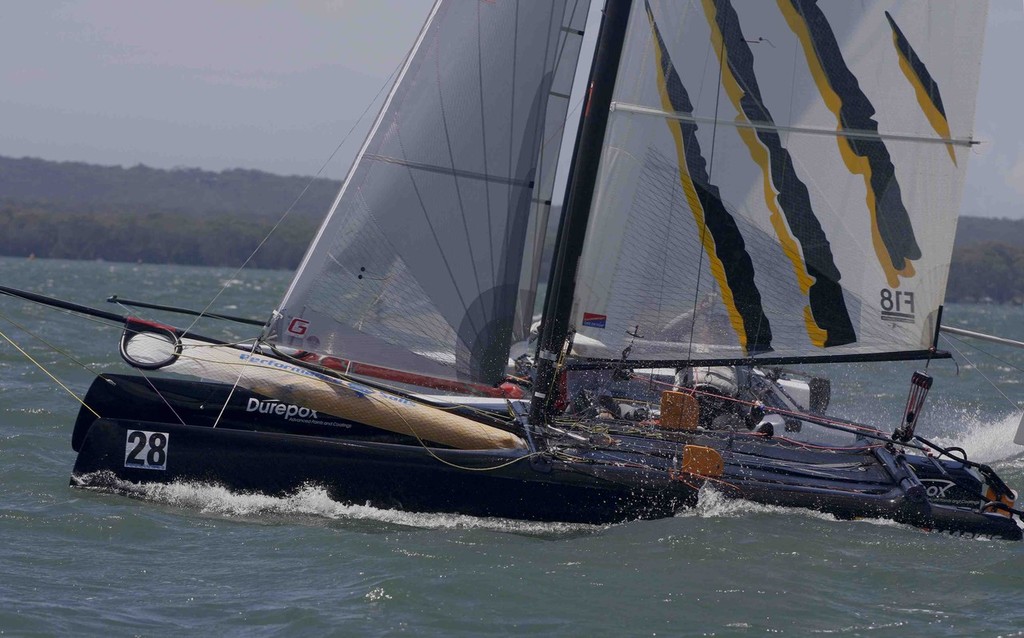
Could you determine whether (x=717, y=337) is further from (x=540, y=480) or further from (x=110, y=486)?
(x=110, y=486)

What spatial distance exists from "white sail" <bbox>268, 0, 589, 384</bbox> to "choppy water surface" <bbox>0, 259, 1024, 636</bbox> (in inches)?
49.9

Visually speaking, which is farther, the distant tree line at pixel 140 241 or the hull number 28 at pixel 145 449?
the distant tree line at pixel 140 241

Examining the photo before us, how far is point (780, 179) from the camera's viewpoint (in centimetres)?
872

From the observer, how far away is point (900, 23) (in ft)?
27.7

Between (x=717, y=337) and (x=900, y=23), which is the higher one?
(x=900, y=23)

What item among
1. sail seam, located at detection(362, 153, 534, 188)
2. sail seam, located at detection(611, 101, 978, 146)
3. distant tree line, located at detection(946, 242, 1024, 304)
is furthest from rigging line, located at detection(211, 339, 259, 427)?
distant tree line, located at detection(946, 242, 1024, 304)

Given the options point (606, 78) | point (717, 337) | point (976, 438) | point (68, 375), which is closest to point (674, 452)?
point (717, 337)

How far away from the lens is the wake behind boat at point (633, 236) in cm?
844

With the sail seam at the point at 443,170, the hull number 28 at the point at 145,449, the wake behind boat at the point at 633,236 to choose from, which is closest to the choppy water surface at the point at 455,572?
the hull number 28 at the point at 145,449

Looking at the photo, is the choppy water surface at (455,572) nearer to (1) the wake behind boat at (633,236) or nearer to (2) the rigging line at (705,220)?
(1) the wake behind boat at (633,236)

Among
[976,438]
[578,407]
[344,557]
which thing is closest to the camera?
[344,557]

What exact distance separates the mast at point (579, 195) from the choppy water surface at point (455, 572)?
1.28m

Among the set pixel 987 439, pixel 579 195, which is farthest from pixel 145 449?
pixel 987 439

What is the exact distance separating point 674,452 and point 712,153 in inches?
78.4
